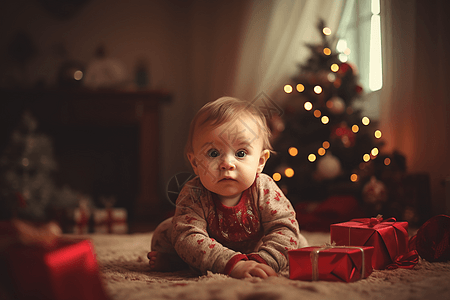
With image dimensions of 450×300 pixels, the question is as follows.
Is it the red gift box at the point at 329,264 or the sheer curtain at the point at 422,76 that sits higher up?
the sheer curtain at the point at 422,76

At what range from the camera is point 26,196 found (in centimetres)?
248

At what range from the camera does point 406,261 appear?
885mm

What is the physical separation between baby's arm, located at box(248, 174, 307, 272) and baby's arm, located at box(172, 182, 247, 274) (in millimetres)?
62

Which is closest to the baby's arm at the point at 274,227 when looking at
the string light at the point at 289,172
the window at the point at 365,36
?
the window at the point at 365,36

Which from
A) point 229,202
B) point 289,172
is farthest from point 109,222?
point 229,202

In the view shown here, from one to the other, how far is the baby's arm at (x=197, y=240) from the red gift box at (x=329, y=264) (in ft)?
0.38

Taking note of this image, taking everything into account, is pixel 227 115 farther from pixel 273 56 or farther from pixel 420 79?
pixel 273 56

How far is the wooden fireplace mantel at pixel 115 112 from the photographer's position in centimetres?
283

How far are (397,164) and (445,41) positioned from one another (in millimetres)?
571

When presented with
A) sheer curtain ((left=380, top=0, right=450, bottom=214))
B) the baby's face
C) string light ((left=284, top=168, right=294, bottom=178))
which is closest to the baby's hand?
the baby's face

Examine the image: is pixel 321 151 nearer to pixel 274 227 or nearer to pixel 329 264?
pixel 274 227

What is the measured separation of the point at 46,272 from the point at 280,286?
14.3 inches

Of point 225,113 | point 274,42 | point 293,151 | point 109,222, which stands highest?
point 274,42

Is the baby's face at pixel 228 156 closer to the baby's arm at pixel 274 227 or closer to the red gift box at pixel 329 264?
the baby's arm at pixel 274 227
